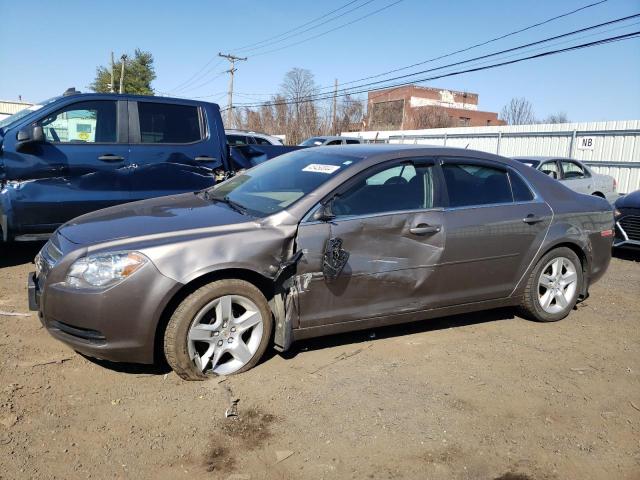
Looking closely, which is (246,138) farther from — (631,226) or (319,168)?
(319,168)

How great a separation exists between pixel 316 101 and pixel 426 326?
47202mm

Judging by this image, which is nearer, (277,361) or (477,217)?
(277,361)

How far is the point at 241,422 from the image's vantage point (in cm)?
313

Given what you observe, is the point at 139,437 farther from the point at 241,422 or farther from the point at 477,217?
the point at 477,217

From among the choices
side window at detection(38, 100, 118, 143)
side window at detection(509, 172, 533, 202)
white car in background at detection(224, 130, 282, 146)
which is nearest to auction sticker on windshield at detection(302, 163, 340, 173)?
side window at detection(509, 172, 533, 202)

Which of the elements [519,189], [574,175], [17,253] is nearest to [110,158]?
[17,253]

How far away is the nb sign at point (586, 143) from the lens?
19.1 meters

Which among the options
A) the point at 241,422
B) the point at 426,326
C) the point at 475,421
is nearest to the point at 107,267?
the point at 241,422

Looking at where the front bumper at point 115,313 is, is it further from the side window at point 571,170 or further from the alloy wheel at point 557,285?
the side window at point 571,170

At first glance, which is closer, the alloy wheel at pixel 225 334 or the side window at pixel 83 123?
the alloy wheel at pixel 225 334

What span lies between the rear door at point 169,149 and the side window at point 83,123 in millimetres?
243

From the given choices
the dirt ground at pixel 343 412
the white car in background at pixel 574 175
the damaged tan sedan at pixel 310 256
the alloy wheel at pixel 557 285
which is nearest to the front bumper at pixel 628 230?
the white car in background at pixel 574 175

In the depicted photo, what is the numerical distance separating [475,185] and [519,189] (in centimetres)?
52

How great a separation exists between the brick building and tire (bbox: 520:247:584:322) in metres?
50.8
